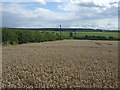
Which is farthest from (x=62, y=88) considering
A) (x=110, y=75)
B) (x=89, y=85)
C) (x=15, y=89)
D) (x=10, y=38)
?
(x=10, y=38)

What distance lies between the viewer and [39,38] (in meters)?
35.3

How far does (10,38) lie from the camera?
907 inches

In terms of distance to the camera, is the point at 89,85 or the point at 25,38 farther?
the point at 25,38

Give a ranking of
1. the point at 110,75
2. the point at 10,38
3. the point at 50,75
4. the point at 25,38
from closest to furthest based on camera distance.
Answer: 1. the point at 50,75
2. the point at 110,75
3. the point at 10,38
4. the point at 25,38

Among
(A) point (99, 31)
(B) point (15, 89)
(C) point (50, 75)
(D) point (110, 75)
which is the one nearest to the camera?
(B) point (15, 89)

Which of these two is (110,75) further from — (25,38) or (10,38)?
(25,38)

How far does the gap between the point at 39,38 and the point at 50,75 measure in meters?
28.9

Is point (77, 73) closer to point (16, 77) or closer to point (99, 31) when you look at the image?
point (16, 77)

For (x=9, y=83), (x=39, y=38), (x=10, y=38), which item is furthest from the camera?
(x=39, y=38)

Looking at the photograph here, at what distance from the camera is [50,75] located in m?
6.68

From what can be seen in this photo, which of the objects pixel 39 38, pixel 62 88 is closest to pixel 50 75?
pixel 62 88

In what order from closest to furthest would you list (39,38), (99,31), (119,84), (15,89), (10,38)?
(15,89)
(119,84)
(10,38)
(39,38)
(99,31)

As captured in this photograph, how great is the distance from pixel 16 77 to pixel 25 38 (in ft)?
73.4

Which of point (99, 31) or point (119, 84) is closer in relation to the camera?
point (119, 84)
